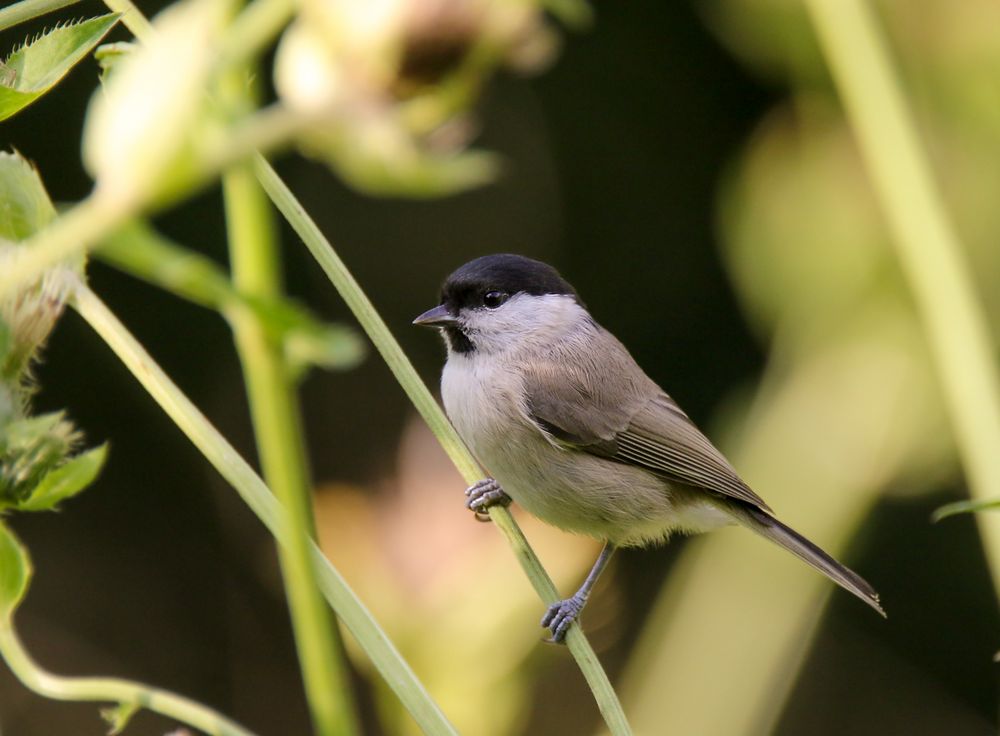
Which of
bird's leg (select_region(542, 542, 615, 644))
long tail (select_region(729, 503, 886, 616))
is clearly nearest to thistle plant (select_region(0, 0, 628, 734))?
bird's leg (select_region(542, 542, 615, 644))

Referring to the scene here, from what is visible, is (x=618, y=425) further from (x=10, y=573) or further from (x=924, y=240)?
(x=10, y=573)

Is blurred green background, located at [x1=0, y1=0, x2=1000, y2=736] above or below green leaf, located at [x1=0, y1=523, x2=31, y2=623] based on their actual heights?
below

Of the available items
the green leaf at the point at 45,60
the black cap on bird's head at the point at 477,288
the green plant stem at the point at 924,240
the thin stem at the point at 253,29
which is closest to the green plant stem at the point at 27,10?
the green leaf at the point at 45,60

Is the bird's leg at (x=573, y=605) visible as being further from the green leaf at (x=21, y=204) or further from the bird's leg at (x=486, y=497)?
the green leaf at (x=21, y=204)

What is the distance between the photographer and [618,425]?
1857mm

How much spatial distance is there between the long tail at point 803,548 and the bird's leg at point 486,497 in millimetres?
391

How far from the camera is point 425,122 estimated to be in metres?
0.39

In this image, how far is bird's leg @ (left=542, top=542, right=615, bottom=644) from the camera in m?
1.46

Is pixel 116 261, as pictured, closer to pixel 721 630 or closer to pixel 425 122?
pixel 425 122

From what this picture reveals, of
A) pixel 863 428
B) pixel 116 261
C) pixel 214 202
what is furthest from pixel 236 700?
pixel 116 261

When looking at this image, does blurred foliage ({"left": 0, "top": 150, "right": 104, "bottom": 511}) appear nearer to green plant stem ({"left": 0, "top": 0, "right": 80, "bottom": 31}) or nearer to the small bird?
green plant stem ({"left": 0, "top": 0, "right": 80, "bottom": 31})

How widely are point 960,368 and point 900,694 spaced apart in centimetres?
205

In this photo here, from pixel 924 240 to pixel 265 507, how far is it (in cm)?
92

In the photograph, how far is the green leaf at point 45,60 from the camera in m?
0.55
